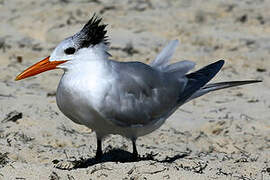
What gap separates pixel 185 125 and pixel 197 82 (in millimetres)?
942

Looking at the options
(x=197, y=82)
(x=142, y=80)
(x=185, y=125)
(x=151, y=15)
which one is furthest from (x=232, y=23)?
(x=142, y=80)

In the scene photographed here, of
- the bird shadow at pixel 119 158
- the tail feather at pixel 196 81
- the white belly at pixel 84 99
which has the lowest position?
the bird shadow at pixel 119 158

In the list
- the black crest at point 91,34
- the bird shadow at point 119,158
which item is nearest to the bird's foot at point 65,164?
the bird shadow at point 119,158

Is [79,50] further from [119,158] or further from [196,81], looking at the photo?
[196,81]

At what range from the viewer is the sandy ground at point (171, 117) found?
14.0 ft

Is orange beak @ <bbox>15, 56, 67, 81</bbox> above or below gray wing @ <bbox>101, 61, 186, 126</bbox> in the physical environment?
above

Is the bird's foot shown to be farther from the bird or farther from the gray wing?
the gray wing

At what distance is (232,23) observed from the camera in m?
8.92

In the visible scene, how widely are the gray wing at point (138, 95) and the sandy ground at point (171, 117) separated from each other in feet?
1.05

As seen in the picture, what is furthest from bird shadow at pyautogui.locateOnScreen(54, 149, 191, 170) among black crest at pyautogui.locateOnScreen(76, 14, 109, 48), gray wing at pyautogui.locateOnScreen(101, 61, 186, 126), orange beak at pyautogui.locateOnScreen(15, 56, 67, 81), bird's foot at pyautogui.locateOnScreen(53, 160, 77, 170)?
black crest at pyautogui.locateOnScreen(76, 14, 109, 48)

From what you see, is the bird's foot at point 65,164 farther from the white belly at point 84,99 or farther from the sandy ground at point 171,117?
the white belly at point 84,99

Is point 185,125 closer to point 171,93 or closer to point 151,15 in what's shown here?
point 171,93

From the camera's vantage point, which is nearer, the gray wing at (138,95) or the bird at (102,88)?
the bird at (102,88)

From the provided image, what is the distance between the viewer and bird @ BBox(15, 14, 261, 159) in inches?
156
